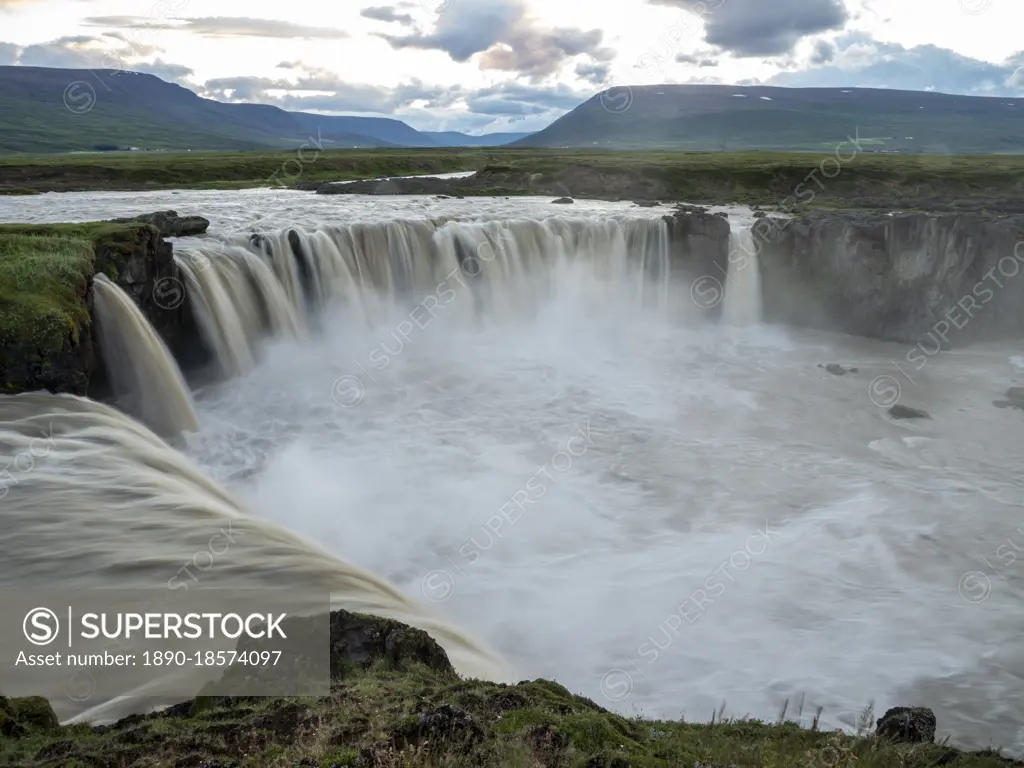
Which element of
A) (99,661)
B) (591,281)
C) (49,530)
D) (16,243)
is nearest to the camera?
(99,661)

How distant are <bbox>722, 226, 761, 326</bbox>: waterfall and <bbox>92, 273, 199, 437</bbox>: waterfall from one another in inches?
1074

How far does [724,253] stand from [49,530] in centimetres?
3385

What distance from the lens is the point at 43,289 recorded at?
61.3ft

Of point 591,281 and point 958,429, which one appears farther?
point 591,281

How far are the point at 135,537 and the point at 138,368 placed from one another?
32.8 ft

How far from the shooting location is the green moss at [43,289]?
17156mm

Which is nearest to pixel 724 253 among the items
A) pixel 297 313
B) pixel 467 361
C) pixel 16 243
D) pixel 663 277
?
pixel 663 277

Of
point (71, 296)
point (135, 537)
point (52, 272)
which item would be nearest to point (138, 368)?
point (71, 296)

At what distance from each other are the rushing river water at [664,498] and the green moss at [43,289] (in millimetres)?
4352

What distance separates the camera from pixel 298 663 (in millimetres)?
7773

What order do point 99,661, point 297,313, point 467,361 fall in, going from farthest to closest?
point 467,361, point 297,313, point 99,661

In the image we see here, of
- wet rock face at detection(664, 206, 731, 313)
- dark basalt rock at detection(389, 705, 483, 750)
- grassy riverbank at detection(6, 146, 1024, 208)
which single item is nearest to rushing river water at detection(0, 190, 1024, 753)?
wet rock face at detection(664, 206, 731, 313)

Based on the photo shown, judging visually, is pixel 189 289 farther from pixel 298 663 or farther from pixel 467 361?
pixel 298 663

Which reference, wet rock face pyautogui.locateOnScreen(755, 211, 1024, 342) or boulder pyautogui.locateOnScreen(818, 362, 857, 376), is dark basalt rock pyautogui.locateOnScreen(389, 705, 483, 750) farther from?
wet rock face pyautogui.locateOnScreen(755, 211, 1024, 342)
